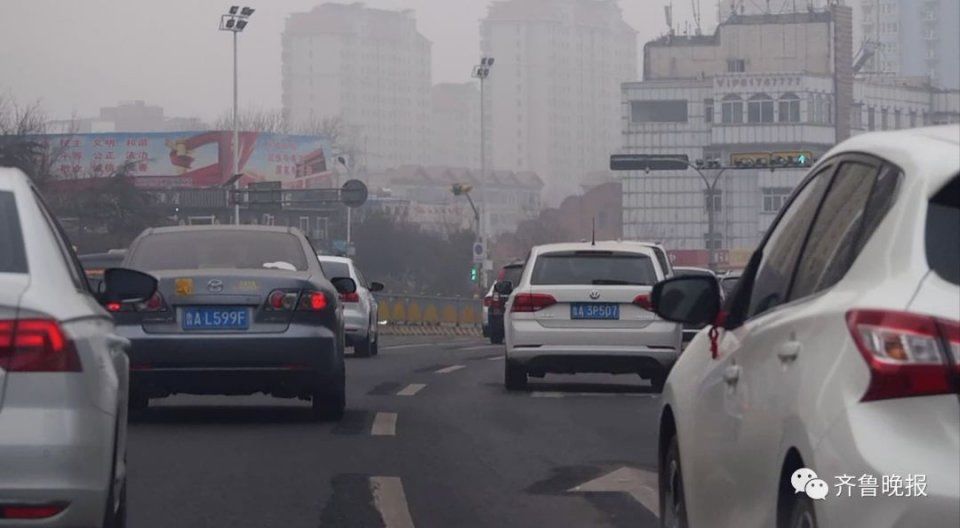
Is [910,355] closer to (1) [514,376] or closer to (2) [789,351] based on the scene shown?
(2) [789,351]

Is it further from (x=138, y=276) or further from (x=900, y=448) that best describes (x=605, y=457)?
(x=900, y=448)

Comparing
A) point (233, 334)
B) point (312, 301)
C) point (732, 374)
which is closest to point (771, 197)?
point (312, 301)

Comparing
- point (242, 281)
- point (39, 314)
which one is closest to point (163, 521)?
point (39, 314)

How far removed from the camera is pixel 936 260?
150 inches

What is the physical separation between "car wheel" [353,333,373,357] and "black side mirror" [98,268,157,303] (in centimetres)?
1975

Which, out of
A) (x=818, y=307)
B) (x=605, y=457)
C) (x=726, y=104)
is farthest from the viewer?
(x=726, y=104)

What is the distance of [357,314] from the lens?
27047 millimetres

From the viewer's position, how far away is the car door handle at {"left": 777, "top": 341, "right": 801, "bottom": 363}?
14.1 feet

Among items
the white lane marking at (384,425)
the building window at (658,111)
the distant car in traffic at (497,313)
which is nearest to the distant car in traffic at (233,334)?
the white lane marking at (384,425)

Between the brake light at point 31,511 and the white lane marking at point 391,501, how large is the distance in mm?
3025

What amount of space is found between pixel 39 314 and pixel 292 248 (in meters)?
8.33

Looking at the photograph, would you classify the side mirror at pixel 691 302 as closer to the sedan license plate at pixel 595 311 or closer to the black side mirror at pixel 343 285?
the black side mirror at pixel 343 285

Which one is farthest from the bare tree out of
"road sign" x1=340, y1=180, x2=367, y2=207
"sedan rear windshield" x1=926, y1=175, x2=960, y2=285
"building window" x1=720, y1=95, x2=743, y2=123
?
"building window" x1=720, y1=95, x2=743, y2=123

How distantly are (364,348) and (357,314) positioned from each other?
62 cm
